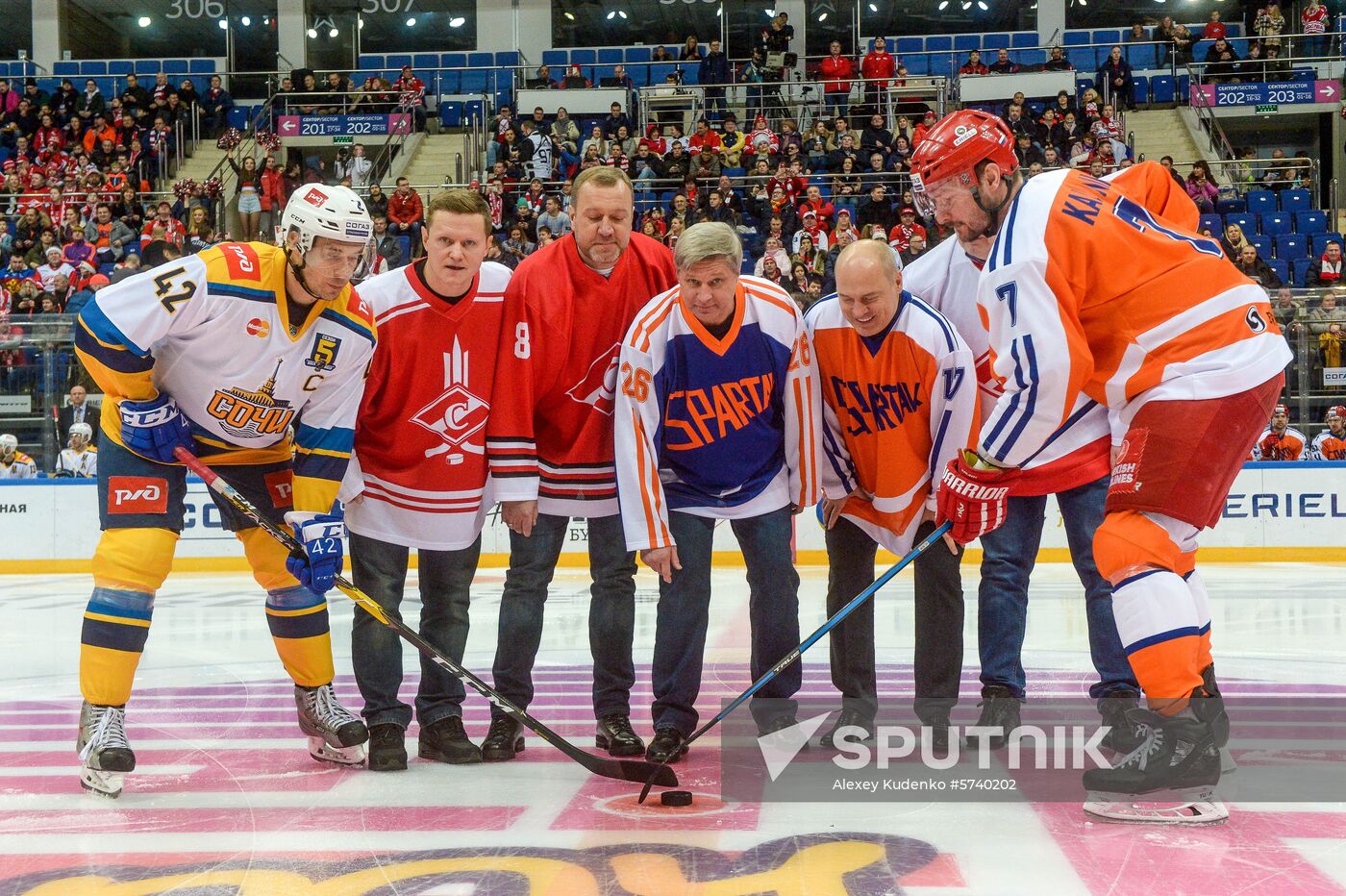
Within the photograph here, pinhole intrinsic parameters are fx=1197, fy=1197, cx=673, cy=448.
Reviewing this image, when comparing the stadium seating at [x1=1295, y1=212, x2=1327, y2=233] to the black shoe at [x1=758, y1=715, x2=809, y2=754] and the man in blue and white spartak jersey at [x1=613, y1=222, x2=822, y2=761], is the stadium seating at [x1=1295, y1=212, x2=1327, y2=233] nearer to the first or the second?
the man in blue and white spartak jersey at [x1=613, y1=222, x2=822, y2=761]

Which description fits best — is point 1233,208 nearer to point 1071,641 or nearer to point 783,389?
point 1071,641

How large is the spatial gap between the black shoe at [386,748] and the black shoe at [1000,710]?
1.53 meters

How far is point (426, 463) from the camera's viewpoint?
323 cm

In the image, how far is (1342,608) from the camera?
594 centimetres

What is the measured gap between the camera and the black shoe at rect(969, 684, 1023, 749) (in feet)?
10.5

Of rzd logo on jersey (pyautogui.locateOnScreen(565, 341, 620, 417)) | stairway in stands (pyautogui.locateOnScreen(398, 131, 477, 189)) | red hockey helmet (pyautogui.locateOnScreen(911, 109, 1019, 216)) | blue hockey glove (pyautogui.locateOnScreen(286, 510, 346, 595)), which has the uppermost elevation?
stairway in stands (pyautogui.locateOnScreen(398, 131, 477, 189))

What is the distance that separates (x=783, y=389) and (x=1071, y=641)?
249 centimetres

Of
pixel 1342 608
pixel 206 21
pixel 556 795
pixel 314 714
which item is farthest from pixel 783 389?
pixel 206 21

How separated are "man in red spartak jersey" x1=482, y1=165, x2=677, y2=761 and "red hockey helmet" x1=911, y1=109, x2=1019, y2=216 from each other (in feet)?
Answer: 2.67

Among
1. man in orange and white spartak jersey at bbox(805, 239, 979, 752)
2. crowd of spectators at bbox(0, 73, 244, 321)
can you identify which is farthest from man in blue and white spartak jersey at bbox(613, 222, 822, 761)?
crowd of spectators at bbox(0, 73, 244, 321)

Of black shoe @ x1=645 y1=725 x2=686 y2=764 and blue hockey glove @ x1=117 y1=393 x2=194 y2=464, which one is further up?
blue hockey glove @ x1=117 y1=393 x2=194 y2=464

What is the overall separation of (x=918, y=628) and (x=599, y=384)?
109 cm

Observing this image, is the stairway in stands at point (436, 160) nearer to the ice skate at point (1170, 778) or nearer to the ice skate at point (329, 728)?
the ice skate at point (329, 728)

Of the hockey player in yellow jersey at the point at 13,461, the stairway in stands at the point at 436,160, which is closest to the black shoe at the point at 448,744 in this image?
the hockey player in yellow jersey at the point at 13,461
